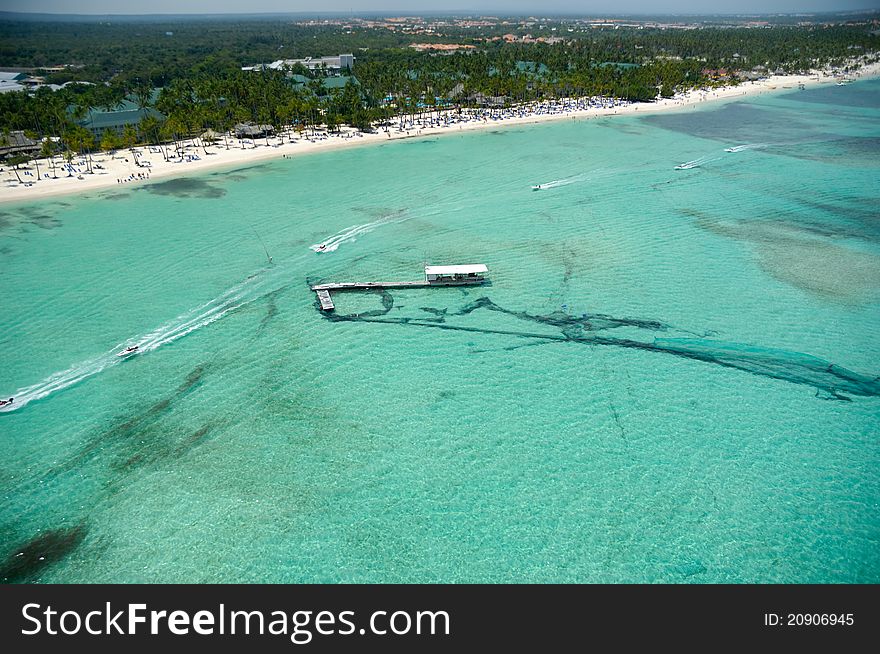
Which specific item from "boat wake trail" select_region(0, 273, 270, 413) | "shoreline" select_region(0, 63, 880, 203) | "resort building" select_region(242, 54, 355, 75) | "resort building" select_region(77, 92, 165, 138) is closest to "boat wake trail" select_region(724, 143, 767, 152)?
"shoreline" select_region(0, 63, 880, 203)

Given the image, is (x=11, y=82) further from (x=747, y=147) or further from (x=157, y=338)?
(x=747, y=147)

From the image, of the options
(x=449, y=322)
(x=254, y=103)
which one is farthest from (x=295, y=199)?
(x=254, y=103)

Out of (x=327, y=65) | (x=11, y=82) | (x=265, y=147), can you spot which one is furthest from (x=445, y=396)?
(x=11, y=82)

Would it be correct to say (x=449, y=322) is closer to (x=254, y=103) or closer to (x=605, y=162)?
(x=605, y=162)

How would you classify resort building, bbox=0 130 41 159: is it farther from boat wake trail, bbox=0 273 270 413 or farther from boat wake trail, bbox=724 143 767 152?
boat wake trail, bbox=724 143 767 152

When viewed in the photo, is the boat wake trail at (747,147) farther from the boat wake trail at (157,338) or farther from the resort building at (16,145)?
the resort building at (16,145)
